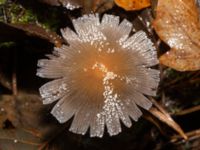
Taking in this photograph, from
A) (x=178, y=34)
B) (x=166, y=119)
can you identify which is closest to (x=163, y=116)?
(x=166, y=119)

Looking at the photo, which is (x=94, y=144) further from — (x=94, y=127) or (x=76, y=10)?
(x=76, y=10)

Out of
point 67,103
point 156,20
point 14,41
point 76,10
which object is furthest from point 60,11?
point 67,103

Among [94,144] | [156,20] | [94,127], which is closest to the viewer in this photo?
[94,127]

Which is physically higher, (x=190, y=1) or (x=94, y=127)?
(x=190, y=1)

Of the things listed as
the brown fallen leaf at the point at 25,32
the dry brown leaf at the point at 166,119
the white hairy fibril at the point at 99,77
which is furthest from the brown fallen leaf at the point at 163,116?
the brown fallen leaf at the point at 25,32

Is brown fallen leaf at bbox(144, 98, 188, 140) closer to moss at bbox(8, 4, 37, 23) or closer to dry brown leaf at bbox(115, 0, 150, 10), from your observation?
dry brown leaf at bbox(115, 0, 150, 10)

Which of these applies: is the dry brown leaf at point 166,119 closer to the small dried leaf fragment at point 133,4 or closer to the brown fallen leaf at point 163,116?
the brown fallen leaf at point 163,116

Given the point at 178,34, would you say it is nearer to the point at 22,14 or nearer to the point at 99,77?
the point at 99,77
